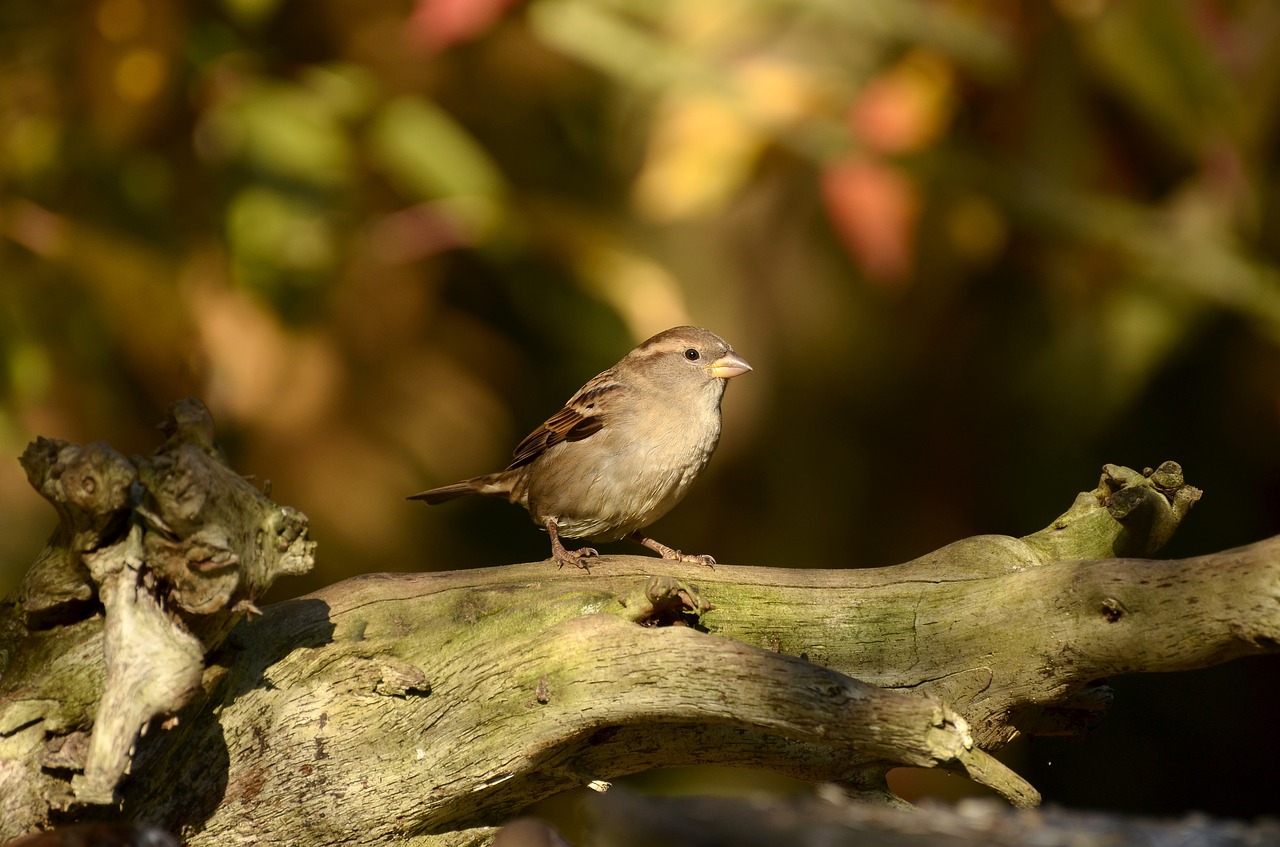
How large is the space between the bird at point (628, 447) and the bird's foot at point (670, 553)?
0.01m

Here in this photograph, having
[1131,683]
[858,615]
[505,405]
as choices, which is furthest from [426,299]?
[1131,683]

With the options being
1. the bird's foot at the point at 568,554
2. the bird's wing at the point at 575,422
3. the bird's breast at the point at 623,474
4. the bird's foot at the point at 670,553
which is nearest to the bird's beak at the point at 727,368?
the bird's breast at the point at 623,474

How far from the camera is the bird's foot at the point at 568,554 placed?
317 cm

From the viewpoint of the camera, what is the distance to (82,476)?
2350 mm

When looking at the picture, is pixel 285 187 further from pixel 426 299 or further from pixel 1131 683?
pixel 1131 683

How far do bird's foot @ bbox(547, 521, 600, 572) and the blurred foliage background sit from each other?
2.33 ft

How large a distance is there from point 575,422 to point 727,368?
1.72 ft

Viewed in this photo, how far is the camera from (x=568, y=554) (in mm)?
3559

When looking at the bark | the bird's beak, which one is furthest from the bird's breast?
the bark

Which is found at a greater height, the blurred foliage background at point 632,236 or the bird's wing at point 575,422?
the blurred foliage background at point 632,236

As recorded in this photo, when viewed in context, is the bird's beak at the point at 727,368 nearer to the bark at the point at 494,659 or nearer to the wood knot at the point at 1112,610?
the bark at the point at 494,659

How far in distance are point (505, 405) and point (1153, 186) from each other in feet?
8.52

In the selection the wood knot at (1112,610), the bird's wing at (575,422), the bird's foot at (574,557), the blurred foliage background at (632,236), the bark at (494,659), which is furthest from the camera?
the bird's wing at (575,422)

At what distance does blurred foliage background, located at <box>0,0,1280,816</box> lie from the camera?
12.3 feet
